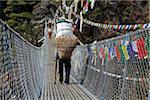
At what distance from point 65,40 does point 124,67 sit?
3757 mm

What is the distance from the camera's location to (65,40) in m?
7.72

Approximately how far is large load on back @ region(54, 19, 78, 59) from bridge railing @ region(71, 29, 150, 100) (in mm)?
1429

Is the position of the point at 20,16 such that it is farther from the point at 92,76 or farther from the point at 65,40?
the point at 92,76

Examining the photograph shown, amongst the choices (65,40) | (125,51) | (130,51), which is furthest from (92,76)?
(130,51)

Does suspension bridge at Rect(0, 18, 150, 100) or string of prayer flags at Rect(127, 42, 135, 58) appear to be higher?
string of prayer flags at Rect(127, 42, 135, 58)

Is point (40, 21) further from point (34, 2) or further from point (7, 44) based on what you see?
point (7, 44)

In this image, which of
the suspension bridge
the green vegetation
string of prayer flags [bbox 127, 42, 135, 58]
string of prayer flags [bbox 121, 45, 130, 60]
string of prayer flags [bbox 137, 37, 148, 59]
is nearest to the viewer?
the suspension bridge

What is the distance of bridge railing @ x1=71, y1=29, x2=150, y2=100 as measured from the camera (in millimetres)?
3355

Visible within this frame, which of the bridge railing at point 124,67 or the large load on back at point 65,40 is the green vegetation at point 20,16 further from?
the bridge railing at point 124,67

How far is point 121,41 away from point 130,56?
0.30 metres

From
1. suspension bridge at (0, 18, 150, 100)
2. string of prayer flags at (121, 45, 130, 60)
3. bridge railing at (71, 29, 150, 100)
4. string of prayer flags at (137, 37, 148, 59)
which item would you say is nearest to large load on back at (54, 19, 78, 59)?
suspension bridge at (0, 18, 150, 100)

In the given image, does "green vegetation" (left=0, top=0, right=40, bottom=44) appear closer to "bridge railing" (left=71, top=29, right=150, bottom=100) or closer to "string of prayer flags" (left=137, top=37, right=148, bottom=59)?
"bridge railing" (left=71, top=29, right=150, bottom=100)

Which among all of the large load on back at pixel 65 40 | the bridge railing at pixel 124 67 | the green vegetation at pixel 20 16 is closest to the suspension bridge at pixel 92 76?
the bridge railing at pixel 124 67

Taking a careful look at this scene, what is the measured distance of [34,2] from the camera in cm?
2442
